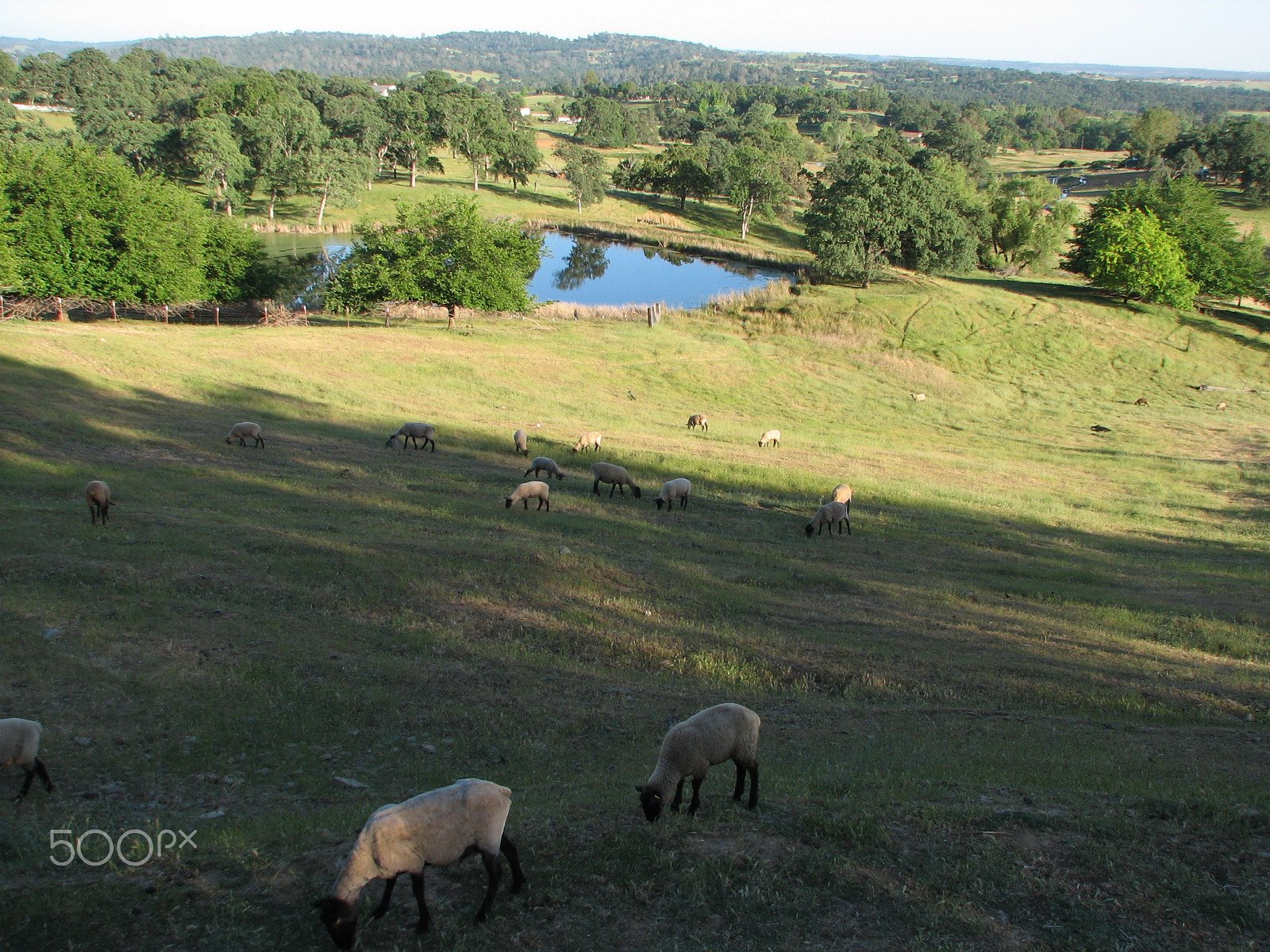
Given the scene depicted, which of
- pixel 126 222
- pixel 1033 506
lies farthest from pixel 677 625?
pixel 126 222

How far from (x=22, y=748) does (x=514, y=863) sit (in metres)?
5.87

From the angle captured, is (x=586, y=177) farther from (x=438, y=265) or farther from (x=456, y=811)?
(x=456, y=811)

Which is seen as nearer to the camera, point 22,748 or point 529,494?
point 22,748

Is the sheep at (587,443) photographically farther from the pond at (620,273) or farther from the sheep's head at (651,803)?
the pond at (620,273)

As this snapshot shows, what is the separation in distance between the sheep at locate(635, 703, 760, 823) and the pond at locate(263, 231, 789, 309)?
67.9m

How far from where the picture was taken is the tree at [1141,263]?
6881 centimetres

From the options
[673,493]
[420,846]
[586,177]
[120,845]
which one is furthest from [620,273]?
[420,846]

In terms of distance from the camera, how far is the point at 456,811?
772cm

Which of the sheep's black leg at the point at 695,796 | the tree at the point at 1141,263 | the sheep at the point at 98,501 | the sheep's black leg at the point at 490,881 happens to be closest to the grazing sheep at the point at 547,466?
the sheep at the point at 98,501

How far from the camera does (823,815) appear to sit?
9.62m

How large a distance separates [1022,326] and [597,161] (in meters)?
71.9

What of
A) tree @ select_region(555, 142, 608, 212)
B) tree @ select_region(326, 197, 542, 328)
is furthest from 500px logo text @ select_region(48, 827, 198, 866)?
tree @ select_region(555, 142, 608, 212)

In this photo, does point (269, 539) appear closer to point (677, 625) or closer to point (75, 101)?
point (677, 625)

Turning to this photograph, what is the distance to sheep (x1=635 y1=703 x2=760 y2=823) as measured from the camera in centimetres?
940
